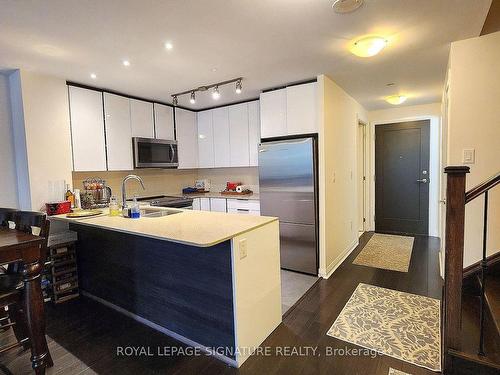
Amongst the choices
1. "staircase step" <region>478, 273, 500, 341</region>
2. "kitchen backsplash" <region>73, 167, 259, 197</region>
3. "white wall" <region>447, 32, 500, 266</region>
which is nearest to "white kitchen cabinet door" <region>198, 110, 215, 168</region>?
"kitchen backsplash" <region>73, 167, 259, 197</region>

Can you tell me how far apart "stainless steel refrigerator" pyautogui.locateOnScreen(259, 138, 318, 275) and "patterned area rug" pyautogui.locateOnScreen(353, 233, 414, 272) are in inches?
35.5

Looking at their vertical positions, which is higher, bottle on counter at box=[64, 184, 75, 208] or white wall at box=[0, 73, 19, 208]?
white wall at box=[0, 73, 19, 208]

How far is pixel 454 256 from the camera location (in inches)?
63.1

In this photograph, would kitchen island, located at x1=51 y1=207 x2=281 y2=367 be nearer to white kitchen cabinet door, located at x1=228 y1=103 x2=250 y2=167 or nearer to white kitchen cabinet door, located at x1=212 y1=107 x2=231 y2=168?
white kitchen cabinet door, located at x1=228 y1=103 x2=250 y2=167

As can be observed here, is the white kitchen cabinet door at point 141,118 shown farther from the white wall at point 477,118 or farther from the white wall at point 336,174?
the white wall at point 477,118

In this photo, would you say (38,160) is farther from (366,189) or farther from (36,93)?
(366,189)

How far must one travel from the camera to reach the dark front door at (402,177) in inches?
190

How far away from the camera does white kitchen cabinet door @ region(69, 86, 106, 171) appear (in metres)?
3.14

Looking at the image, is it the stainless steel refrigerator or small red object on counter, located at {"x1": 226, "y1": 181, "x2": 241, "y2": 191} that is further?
small red object on counter, located at {"x1": 226, "y1": 181, "x2": 241, "y2": 191}

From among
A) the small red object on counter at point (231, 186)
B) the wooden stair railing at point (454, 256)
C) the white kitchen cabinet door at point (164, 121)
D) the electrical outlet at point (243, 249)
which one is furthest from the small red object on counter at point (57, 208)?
the wooden stair railing at point (454, 256)

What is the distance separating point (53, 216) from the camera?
2699mm

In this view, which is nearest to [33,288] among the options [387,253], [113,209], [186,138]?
[113,209]

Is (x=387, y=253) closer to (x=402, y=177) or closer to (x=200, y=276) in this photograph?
(x=402, y=177)

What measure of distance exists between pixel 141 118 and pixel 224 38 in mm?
2180
